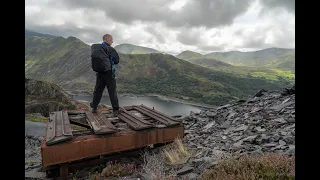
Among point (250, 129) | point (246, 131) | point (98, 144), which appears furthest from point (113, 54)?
point (250, 129)

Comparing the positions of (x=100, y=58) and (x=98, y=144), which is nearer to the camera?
(x=98, y=144)

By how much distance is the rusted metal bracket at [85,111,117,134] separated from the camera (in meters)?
5.37

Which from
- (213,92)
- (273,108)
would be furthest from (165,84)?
(273,108)

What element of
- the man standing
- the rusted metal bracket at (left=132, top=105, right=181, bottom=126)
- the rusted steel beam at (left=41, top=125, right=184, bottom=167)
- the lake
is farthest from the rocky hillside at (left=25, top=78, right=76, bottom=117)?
the lake

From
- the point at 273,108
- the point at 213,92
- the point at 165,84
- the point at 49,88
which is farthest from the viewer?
the point at 165,84

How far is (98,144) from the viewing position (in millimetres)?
5234

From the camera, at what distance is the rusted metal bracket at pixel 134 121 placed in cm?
595

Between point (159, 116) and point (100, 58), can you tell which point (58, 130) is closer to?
point (100, 58)

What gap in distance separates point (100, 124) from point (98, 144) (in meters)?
0.95

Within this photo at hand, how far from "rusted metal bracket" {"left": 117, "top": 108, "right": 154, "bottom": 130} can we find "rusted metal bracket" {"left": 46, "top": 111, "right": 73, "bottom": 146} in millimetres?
1581
